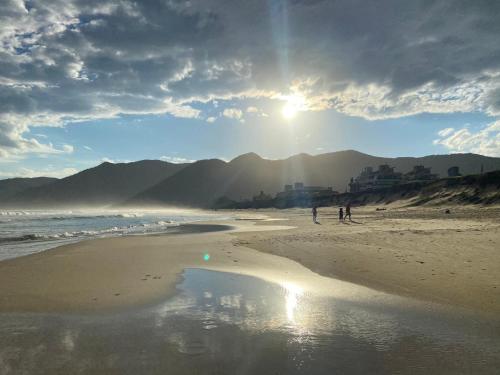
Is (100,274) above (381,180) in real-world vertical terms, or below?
below

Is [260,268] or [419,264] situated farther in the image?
[260,268]

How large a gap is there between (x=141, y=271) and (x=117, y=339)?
18.2 feet

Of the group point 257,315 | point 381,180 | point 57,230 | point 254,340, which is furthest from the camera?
point 381,180

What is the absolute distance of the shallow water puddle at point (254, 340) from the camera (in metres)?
4.04

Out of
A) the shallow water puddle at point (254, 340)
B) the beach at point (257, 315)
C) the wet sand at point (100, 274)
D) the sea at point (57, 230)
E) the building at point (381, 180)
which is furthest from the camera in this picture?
the building at point (381, 180)

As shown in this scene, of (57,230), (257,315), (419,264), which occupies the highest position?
(57,230)

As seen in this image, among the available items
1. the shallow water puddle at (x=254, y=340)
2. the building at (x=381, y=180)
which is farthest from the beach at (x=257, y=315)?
the building at (x=381, y=180)

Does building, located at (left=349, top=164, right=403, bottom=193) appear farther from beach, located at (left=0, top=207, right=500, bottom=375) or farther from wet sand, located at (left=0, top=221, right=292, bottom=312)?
beach, located at (left=0, top=207, right=500, bottom=375)

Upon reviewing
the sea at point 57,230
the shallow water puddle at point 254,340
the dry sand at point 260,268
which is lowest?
the shallow water puddle at point 254,340

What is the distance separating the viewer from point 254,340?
485 cm

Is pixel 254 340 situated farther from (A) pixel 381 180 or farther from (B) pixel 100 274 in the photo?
(A) pixel 381 180

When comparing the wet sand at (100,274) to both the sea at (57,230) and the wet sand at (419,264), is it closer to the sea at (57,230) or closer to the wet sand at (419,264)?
the wet sand at (419,264)

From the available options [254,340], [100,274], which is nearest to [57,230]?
[100,274]

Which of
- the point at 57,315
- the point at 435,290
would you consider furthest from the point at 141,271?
the point at 435,290
